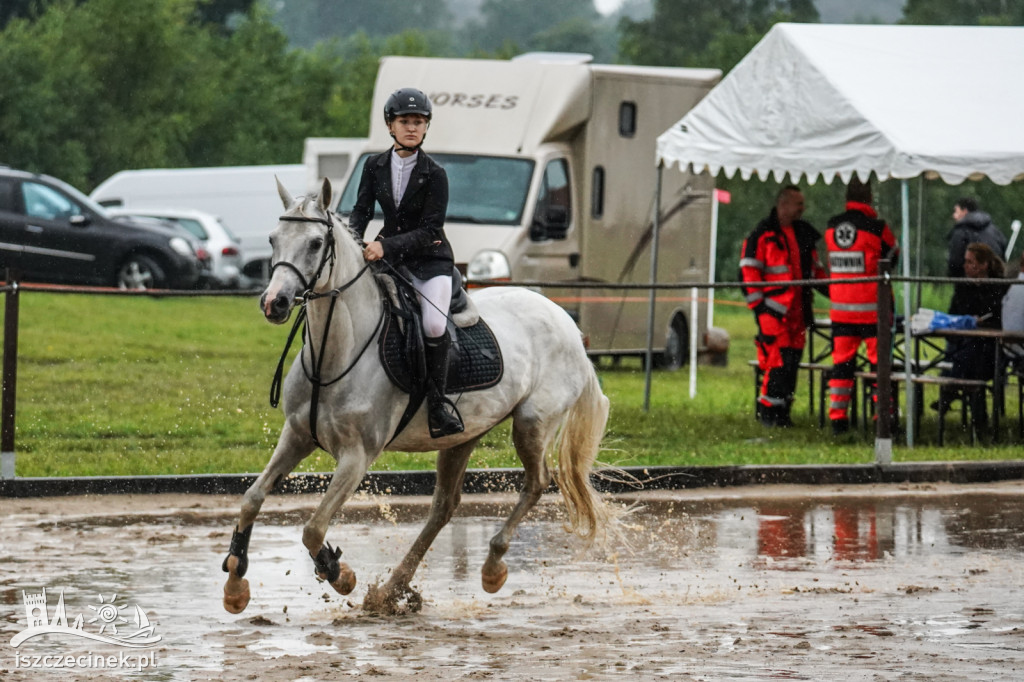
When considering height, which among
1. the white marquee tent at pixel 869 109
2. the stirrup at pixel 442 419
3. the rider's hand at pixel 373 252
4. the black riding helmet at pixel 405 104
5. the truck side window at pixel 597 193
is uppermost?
the white marquee tent at pixel 869 109

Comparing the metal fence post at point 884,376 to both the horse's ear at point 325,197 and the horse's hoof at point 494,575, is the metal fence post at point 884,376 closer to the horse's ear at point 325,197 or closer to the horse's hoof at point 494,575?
the horse's hoof at point 494,575

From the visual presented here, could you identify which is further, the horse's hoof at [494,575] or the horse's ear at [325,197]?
the horse's hoof at [494,575]

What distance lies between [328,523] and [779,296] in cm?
861

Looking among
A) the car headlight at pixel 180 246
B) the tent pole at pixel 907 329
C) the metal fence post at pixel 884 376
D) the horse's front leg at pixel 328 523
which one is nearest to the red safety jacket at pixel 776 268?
the tent pole at pixel 907 329

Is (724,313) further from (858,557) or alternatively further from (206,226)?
(858,557)

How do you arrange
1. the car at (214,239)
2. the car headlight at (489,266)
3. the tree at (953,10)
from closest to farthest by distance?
the car headlight at (489,266), the car at (214,239), the tree at (953,10)

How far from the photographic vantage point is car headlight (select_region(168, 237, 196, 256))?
1187 inches

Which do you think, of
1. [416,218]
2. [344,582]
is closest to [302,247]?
[416,218]

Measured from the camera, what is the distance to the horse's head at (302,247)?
24.6 ft

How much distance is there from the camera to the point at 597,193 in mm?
21109

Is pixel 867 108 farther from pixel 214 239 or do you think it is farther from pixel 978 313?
pixel 214 239

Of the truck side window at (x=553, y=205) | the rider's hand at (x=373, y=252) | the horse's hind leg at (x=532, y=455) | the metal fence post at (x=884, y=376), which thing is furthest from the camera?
the truck side window at (x=553, y=205)

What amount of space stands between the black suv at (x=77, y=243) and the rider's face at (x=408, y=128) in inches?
776

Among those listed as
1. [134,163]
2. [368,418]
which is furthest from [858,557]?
[134,163]
